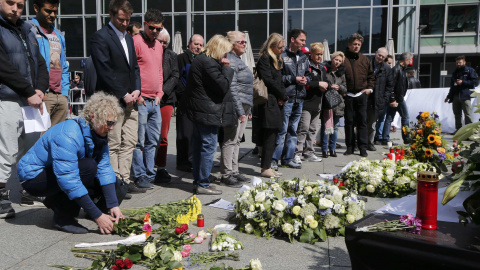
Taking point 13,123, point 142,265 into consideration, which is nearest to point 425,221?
point 142,265

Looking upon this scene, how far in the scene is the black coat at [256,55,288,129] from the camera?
6.14 meters

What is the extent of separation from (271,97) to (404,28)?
68.7ft

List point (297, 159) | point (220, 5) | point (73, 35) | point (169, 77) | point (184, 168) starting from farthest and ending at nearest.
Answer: point (73, 35) → point (220, 5) → point (297, 159) → point (184, 168) → point (169, 77)

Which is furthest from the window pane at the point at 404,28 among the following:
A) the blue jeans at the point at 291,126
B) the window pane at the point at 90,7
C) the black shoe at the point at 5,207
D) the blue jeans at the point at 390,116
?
the black shoe at the point at 5,207

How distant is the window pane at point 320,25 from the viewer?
75.8 feet

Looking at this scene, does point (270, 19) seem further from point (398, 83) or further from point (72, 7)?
point (398, 83)

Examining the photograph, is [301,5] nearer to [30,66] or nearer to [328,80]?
[328,80]

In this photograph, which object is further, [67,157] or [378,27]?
[378,27]

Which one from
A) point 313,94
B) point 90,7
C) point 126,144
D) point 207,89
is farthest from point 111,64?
point 90,7

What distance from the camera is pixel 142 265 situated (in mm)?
3156

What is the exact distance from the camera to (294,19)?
2370 centimetres

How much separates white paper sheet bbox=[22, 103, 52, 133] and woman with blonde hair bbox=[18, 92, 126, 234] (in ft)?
2.17

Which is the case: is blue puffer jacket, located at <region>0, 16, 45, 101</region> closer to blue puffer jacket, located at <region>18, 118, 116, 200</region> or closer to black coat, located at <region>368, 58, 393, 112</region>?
blue puffer jacket, located at <region>18, 118, 116, 200</region>

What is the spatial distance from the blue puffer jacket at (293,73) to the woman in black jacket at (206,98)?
5.22ft
